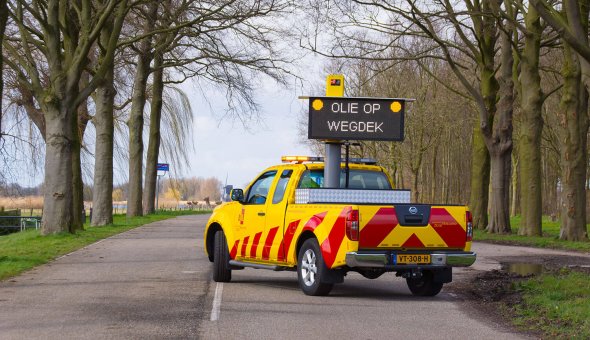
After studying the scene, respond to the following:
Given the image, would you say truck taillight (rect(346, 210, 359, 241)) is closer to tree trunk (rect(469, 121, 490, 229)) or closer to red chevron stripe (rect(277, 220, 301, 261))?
red chevron stripe (rect(277, 220, 301, 261))

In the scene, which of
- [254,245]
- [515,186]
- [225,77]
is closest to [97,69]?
[225,77]

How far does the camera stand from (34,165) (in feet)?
101

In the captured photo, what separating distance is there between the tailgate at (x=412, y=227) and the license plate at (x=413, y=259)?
0.11 meters

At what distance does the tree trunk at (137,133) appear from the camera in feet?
131

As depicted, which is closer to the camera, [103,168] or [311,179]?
[311,179]

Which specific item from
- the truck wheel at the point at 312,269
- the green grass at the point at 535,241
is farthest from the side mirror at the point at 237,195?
the green grass at the point at 535,241

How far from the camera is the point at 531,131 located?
30.5 metres

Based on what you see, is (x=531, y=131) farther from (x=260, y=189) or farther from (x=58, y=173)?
(x=260, y=189)

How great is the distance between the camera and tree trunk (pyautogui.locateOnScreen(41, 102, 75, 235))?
2500cm

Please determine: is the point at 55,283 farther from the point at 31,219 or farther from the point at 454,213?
the point at 31,219

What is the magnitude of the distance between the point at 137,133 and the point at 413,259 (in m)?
30.2

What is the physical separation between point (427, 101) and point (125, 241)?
29.9 m

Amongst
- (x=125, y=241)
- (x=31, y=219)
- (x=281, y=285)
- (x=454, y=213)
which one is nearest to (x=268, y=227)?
(x=281, y=285)

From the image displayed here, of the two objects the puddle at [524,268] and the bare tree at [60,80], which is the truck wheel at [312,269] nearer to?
the puddle at [524,268]
